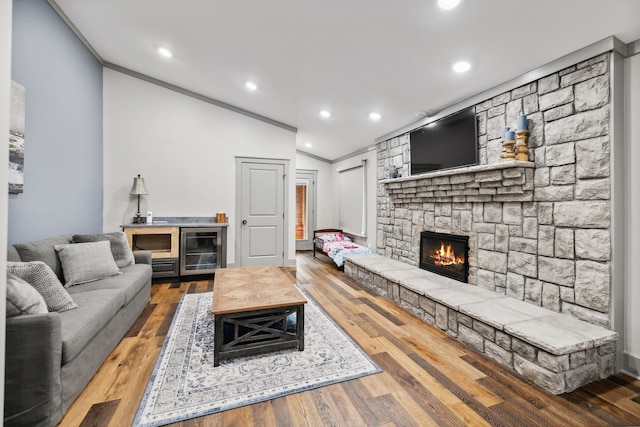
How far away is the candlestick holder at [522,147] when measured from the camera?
2.54 m

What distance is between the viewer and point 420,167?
394 centimetres

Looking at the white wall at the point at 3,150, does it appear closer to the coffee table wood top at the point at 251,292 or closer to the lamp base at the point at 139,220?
the coffee table wood top at the point at 251,292

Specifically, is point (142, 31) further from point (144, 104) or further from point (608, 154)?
point (608, 154)

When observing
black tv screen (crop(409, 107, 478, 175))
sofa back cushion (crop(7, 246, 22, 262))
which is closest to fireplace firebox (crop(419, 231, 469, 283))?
black tv screen (crop(409, 107, 478, 175))

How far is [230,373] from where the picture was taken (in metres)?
2.02

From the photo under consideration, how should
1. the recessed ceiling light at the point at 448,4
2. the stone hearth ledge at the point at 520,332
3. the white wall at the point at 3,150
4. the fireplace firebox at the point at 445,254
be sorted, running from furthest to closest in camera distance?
the fireplace firebox at the point at 445,254, the recessed ceiling light at the point at 448,4, the stone hearth ledge at the point at 520,332, the white wall at the point at 3,150

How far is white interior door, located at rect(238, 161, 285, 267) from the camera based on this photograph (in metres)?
5.23

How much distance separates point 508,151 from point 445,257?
1.51m

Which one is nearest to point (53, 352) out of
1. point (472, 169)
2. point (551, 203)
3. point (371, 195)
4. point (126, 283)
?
point (126, 283)

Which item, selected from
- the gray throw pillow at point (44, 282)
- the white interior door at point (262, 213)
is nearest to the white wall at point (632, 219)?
the gray throw pillow at point (44, 282)

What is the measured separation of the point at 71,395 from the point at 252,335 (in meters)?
1.11

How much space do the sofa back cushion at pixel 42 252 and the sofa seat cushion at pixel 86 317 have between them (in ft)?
1.64

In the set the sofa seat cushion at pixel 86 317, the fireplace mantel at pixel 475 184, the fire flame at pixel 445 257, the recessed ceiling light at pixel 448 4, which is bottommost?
the sofa seat cushion at pixel 86 317

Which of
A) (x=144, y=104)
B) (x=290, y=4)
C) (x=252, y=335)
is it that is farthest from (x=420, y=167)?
(x=144, y=104)
